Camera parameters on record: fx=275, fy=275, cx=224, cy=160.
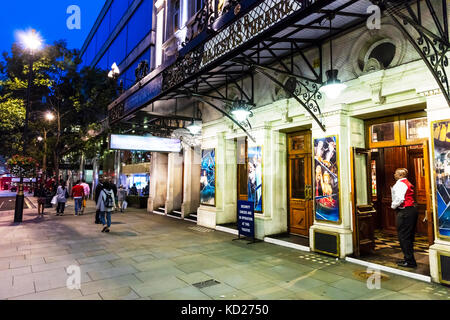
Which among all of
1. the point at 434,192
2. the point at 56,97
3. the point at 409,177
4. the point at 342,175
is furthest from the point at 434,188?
the point at 56,97

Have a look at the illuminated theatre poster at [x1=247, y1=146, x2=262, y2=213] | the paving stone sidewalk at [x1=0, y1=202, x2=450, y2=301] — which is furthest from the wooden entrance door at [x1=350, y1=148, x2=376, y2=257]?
the illuminated theatre poster at [x1=247, y1=146, x2=262, y2=213]

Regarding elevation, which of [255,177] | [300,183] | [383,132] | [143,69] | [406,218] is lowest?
[406,218]

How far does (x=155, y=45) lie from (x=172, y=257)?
582 inches

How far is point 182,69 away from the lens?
7945 millimetres

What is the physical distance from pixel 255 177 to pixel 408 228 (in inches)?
179

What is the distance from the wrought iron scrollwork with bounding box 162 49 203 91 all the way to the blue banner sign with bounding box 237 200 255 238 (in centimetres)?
414

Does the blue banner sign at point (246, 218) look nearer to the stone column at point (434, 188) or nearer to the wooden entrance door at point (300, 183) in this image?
the wooden entrance door at point (300, 183)

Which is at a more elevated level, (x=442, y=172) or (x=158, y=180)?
(x=442, y=172)

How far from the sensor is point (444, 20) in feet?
16.6

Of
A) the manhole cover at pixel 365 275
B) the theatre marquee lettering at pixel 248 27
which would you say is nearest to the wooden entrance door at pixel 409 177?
the manhole cover at pixel 365 275

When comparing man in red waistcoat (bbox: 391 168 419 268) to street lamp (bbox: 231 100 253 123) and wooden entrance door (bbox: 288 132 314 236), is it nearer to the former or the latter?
wooden entrance door (bbox: 288 132 314 236)

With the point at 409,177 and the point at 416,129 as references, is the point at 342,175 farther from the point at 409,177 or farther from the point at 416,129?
the point at 409,177
